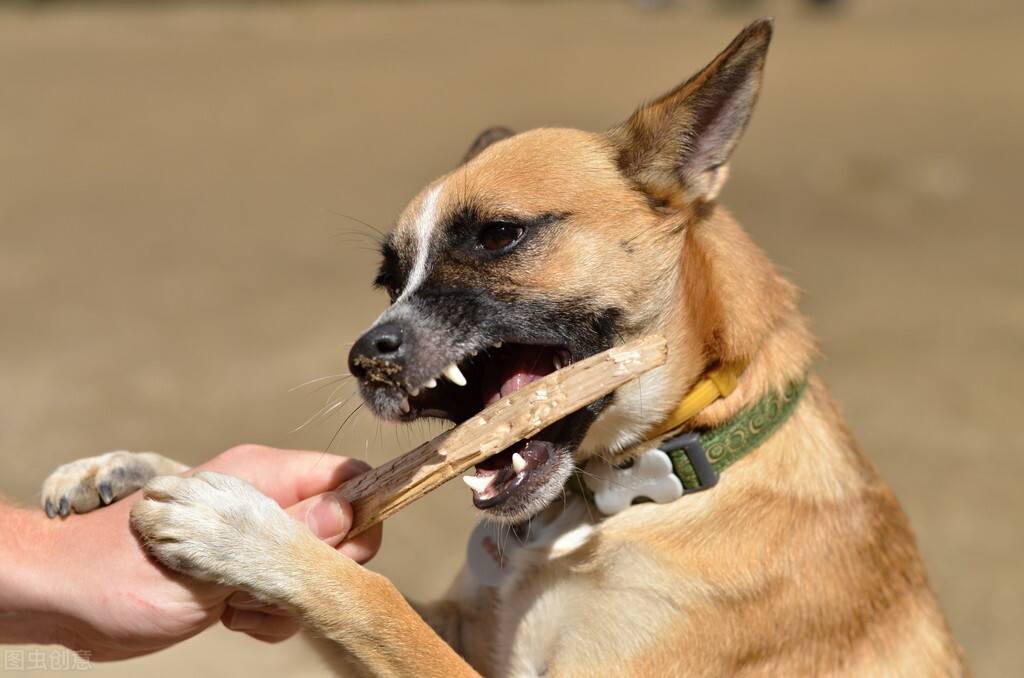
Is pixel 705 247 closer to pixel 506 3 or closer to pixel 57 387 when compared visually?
pixel 57 387

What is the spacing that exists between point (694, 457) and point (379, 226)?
304 inches

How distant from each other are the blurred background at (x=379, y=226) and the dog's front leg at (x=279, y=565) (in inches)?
58.5

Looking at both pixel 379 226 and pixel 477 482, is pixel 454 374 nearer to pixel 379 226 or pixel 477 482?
pixel 477 482

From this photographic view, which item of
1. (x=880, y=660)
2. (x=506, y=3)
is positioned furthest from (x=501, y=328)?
(x=506, y=3)

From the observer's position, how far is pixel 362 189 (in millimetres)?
12211

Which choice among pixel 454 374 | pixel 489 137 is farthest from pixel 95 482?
pixel 489 137

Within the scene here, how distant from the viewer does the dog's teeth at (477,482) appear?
2.69 metres

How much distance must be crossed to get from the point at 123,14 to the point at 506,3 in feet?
34.9

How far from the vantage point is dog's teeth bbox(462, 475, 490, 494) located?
2.69 meters

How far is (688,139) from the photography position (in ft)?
10.1

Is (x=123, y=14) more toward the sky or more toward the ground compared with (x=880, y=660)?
more toward the ground

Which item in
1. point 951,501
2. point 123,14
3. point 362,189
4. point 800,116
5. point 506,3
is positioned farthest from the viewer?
point 506,3

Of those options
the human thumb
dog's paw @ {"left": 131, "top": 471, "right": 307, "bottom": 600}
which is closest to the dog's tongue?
the human thumb

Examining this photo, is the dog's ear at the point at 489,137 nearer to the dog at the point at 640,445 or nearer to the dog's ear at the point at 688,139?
the dog at the point at 640,445
